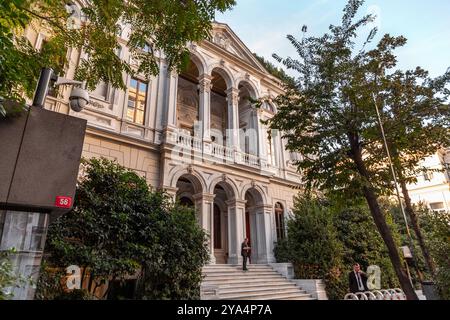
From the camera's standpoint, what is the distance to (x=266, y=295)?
407 inches

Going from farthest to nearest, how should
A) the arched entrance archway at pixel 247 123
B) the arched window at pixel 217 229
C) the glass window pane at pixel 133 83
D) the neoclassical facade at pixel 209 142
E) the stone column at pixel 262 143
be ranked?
the arched entrance archway at pixel 247 123
the stone column at pixel 262 143
the arched window at pixel 217 229
the glass window pane at pixel 133 83
the neoclassical facade at pixel 209 142

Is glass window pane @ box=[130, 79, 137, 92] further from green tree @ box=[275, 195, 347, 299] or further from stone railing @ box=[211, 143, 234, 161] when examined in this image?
green tree @ box=[275, 195, 347, 299]

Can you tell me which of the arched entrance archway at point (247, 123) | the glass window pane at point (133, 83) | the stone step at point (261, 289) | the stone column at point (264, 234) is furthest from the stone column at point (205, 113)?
the stone step at point (261, 289)

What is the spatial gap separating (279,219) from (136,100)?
1069 centimetres

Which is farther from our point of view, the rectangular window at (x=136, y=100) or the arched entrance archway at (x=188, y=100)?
the arched entrance archway at (x=188, y=100)

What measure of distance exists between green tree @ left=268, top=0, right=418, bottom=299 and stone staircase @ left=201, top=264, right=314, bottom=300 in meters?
4.84

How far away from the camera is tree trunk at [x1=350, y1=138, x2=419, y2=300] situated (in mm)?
6992

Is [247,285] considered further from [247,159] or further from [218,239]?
[247,159]

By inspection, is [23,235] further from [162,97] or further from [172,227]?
[162,97]

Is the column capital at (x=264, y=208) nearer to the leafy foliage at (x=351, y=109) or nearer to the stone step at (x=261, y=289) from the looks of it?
the stone step at (x=261, y=289)

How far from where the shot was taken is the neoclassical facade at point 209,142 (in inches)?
447

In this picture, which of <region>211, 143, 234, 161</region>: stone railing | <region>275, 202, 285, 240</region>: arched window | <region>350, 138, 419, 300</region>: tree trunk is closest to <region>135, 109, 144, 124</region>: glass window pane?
<region>211, 143, 234, 161</region>: stone railing

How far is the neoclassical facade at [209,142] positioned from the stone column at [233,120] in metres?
0.06
